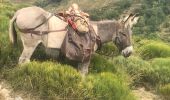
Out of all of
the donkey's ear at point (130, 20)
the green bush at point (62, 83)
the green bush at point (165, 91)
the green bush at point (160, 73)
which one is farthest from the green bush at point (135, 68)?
the green bush at point (62, 83)

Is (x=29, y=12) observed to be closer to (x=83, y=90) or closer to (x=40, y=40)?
(x=40, y=40)

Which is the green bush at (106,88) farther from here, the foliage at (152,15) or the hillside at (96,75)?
the foliage at (152,15)

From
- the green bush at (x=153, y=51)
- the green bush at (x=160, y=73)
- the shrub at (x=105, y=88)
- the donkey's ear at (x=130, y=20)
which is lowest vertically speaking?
the green bush at (x=160, y=73)

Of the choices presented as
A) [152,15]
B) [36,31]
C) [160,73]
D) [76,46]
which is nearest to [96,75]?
[76,46]

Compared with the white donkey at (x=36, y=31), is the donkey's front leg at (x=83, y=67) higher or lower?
lower

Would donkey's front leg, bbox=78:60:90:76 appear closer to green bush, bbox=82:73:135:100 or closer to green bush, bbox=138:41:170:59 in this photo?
green bush, bbox=82:73:135:100

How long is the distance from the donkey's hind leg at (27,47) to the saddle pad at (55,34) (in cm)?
28

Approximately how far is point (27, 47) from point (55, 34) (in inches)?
24.6

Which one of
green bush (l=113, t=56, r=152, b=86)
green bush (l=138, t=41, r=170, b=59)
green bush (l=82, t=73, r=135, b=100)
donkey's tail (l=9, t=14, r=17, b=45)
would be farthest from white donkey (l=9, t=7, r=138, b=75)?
green bush (l=138, t=41, r=170, b=59)

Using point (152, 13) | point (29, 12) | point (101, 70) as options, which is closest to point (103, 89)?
point (101, 70)

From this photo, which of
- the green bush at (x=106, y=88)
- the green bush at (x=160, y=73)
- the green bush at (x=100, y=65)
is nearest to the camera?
the green bush at (x=106, y=88)

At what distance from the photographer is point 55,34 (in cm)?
847

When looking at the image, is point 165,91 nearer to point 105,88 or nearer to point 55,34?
point 105,88

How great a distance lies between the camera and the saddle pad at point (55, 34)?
8422mm
